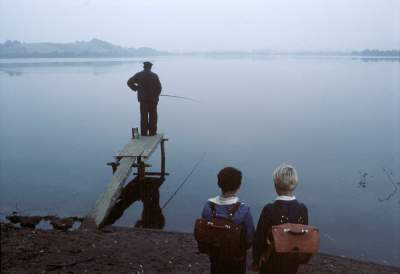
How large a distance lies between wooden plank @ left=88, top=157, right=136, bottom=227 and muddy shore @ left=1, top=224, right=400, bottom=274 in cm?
60

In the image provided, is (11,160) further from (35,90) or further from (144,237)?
(35,90)

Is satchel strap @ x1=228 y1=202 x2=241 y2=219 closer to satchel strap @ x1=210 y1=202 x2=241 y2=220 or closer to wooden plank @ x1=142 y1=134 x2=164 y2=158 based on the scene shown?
satchel strap @ x1=210 y1=202 x2=241 y2=220

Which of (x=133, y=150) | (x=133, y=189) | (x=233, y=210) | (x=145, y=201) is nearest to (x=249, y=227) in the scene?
(x=233, y=210)

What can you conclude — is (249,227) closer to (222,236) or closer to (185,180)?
(222,236)

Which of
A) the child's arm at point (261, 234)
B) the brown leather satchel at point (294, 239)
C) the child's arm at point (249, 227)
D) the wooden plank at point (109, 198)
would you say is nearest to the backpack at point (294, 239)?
the brown leather satchel at point (294, 239)

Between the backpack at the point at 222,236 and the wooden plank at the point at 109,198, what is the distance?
15.4ft

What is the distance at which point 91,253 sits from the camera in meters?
6.78

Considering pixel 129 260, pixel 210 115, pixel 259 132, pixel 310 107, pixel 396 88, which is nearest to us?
pixel 129 260

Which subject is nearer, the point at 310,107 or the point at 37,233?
the point at 37,233

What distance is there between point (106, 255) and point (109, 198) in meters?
2.73

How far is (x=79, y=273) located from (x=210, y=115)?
26543 millimetres

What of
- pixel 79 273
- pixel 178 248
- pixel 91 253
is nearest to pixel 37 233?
pixel 91 253

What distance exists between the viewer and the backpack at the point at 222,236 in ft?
13.8

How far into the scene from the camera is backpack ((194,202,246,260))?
13.8 ft
